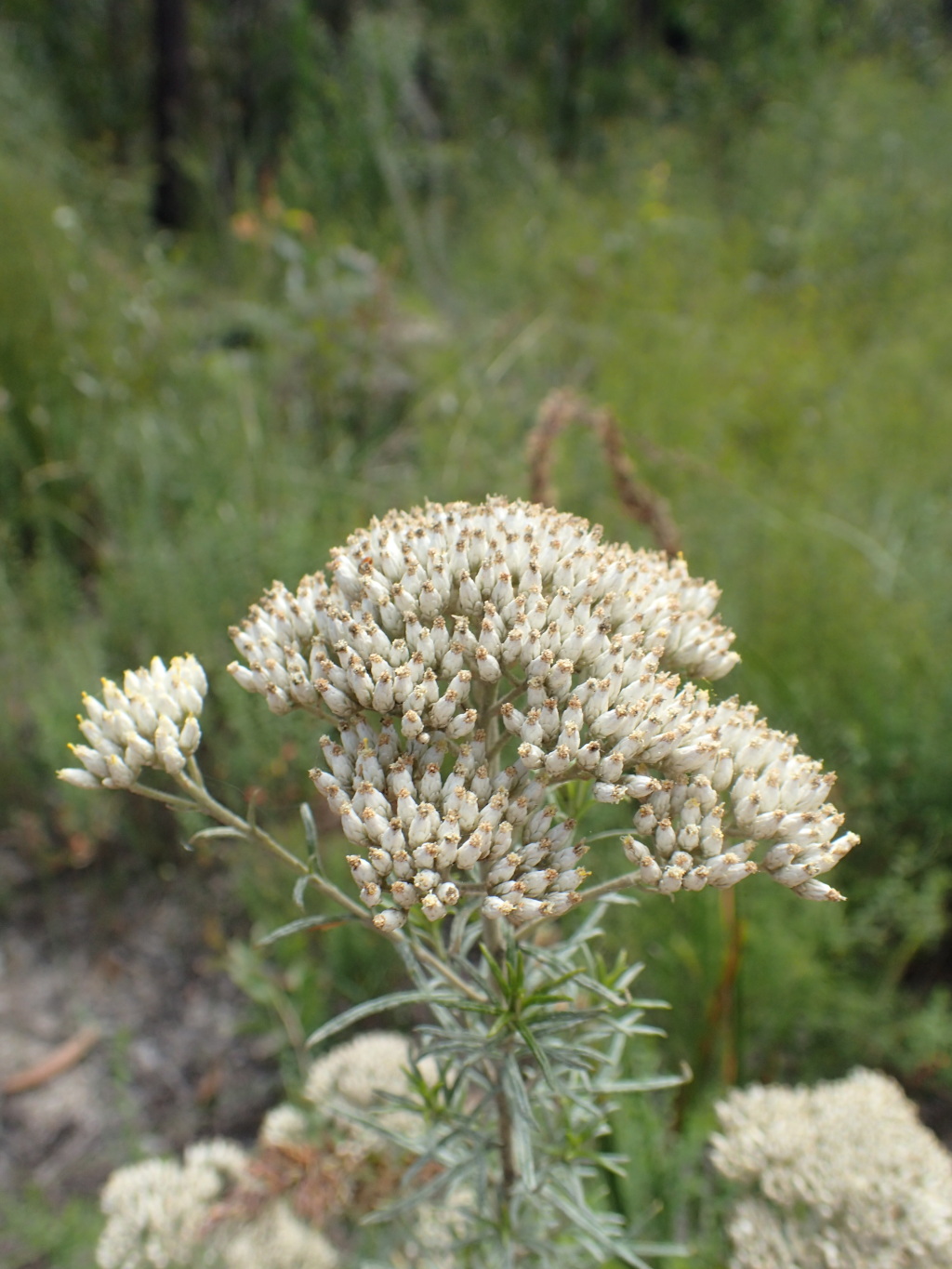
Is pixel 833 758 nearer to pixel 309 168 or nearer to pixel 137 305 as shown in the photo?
pixel 137 305

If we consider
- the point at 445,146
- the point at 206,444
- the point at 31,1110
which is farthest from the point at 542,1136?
the point at 445,146

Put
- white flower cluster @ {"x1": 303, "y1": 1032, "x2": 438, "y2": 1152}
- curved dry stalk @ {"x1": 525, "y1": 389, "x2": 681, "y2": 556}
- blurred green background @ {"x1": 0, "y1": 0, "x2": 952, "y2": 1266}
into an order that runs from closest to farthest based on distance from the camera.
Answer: white flower cluster @ {"x1": 303, "y1": 1032, "x2": 438, "y2": 1152}, curved dry stalk @ {"x1": 525, "y1": 389, "x2": 681, "y2": 556}, blurred green background @ {"x1": 0, "y1": 0, "x2": 952, "y2": 1266}

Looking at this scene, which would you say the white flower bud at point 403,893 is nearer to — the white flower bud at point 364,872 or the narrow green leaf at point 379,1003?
the white flower bud at point 364,872

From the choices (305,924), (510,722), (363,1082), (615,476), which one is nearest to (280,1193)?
(363,1082)

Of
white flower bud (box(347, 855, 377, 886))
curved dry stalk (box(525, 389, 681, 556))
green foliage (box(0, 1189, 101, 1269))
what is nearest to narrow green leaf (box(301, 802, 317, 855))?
white flower bud (box(347, 855, 377, 886))

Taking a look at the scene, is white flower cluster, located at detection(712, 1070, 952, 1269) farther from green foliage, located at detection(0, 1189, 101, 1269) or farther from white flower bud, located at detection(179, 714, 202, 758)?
green foliage, located at detection(0, 1189, 101, 1269)

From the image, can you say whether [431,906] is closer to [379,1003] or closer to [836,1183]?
[379,1003]

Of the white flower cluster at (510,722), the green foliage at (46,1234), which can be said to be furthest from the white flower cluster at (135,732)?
the green foliage at (46,1234)
